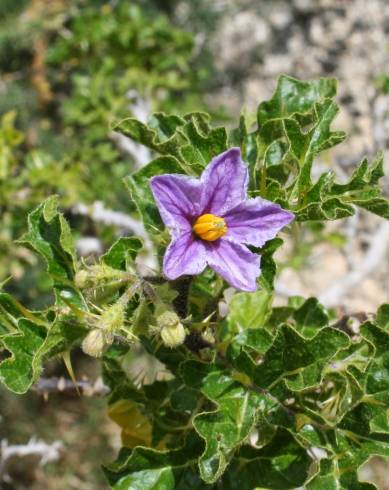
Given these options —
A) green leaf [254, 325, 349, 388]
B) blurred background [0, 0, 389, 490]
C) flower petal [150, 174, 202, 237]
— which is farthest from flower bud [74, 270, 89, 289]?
blurred background [0, 0, 389, 490]

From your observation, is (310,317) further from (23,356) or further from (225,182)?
(23,356)

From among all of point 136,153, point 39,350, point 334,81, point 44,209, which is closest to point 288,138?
point 334,81

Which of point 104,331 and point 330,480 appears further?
point 330,480

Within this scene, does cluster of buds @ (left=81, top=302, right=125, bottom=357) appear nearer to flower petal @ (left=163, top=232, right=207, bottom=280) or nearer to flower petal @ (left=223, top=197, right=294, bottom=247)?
flower petal @ (left=163, top=232, right=207, bottom=280)

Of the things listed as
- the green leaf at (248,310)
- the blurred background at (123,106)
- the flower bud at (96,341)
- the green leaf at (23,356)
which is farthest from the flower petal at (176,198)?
the blurred background at (123,106)

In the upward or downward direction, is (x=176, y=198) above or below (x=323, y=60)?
above

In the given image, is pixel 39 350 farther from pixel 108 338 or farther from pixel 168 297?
pixel 168 297

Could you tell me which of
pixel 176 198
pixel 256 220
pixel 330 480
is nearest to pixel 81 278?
pixel 176 198
